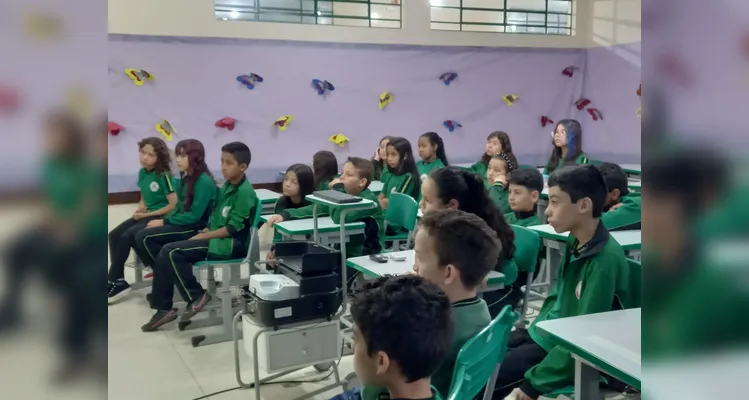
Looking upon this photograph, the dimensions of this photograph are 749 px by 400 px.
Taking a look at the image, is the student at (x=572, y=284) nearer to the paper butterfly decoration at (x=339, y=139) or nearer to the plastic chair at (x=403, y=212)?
the plastic chair at (x=403, y=212)

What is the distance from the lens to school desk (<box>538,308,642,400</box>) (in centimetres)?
149

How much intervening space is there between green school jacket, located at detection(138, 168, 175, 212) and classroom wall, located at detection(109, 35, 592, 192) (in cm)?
53

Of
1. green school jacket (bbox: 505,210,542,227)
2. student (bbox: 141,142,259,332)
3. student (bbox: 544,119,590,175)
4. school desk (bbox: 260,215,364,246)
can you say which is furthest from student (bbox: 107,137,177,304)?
student (bbox: 544,119,590,175)

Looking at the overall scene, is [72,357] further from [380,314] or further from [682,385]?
[380,314]

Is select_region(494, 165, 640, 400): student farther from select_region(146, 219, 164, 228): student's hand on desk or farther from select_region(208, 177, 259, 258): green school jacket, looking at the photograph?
select_region(146, 219, 164, 228): student's hand on desk

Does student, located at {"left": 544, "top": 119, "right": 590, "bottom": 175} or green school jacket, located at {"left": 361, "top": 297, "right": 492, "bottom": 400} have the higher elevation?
student, located at {"left": 544, "top": 119, "right": 590, "bottom": 175}

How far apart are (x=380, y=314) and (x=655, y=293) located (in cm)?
101

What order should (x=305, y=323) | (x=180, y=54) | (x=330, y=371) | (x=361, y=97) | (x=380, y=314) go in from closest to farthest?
(x=380, y=314) < (x=305, y=323) < (x=330, y=371) < (x=180, y=54) < (x=361, y=97)

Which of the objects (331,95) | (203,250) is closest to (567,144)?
(331,95)

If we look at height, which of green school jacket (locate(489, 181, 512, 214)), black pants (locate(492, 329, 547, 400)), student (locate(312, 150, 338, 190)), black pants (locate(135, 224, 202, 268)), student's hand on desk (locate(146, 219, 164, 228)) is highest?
student (locate(312, 150, 338, 190))

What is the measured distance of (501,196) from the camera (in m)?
4.00

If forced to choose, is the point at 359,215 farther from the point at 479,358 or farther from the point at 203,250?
the point at 479,358

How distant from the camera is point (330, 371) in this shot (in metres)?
3.00

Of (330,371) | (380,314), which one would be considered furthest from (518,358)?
(330,371)
